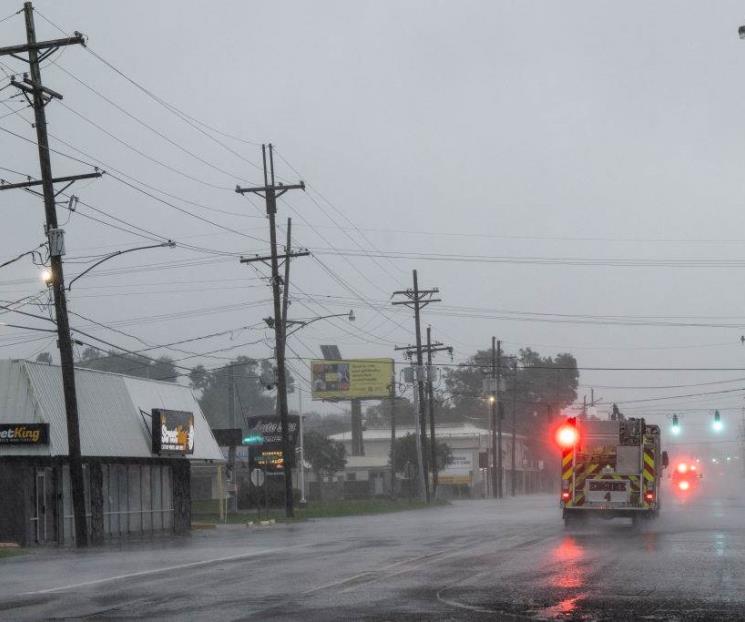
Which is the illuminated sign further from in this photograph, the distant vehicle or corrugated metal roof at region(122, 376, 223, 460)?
the distant vehicle

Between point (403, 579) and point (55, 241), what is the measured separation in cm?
1783

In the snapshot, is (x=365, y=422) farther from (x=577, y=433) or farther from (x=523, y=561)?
(x=523, y=561)

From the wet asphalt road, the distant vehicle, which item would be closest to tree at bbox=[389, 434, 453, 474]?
the distant vehicle

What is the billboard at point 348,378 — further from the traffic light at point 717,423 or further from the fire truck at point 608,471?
the fire truck at point 608,471

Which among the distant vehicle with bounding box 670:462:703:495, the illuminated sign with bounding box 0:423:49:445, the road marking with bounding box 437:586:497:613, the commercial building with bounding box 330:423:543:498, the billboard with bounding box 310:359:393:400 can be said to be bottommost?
the distant vehicle with bounding box 670:462:703:495

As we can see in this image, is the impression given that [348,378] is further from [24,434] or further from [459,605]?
[459,605]

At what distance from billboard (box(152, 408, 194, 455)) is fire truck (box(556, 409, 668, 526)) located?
14204 millimetres

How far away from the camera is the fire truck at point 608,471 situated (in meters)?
32.6

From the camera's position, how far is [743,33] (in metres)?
20.8

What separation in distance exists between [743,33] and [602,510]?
606 inches

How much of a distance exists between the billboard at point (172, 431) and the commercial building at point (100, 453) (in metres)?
0.03

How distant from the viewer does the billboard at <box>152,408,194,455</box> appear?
4084cm

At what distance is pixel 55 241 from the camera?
1293 inches

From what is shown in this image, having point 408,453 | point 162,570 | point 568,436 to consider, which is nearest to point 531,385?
point 408,453
